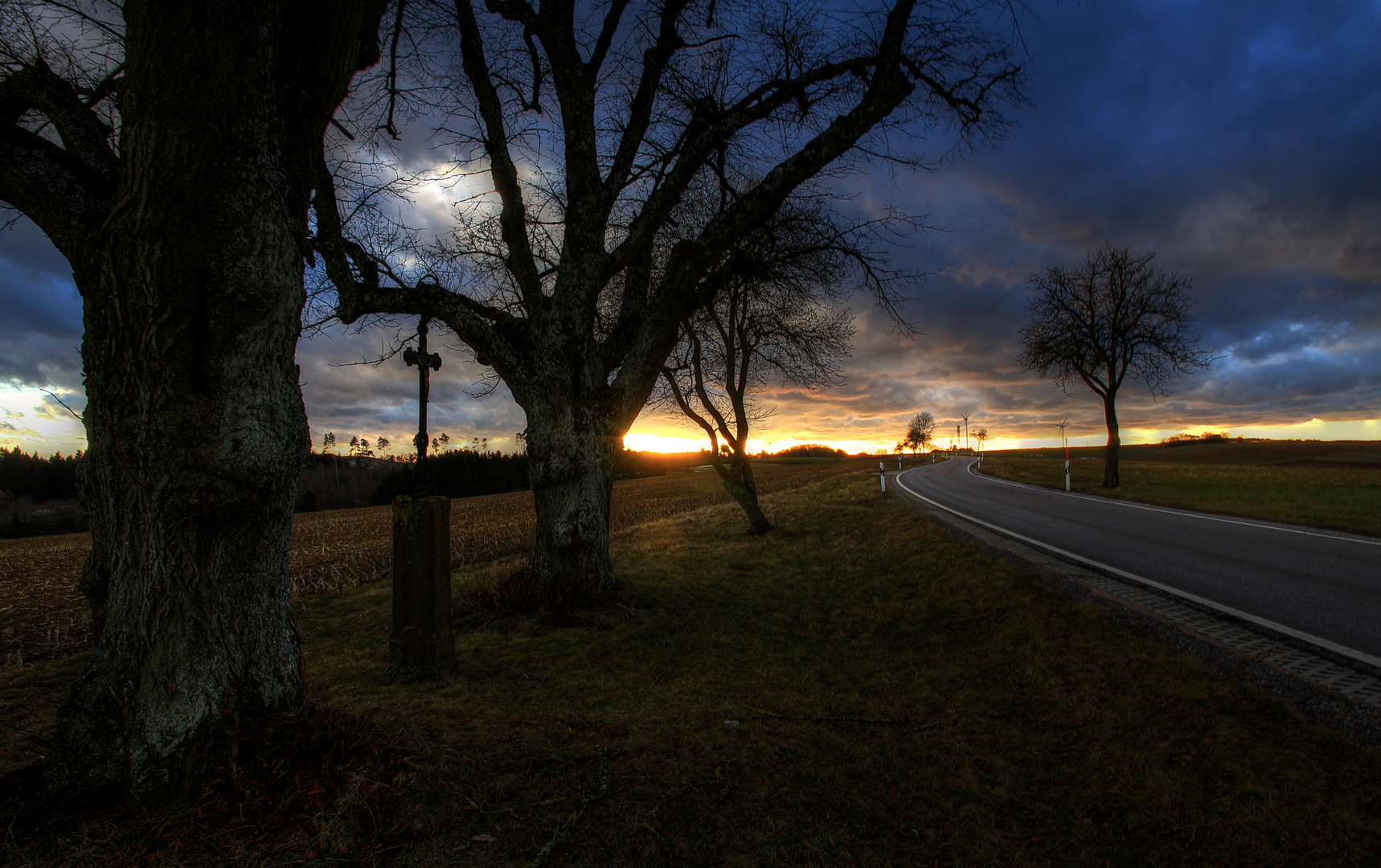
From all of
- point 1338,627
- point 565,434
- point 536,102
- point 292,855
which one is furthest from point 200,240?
point 1338,627

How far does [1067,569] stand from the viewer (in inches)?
283

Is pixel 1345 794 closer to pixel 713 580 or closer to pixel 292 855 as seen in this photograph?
pixel 292 855

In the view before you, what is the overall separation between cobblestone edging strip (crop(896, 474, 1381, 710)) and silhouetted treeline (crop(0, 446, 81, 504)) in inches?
2442

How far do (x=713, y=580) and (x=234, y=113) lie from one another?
24.8 feet

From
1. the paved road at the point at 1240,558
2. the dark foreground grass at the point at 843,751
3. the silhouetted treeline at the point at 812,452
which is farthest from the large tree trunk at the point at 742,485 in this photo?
the silhouetted treeline at the point at 812,452

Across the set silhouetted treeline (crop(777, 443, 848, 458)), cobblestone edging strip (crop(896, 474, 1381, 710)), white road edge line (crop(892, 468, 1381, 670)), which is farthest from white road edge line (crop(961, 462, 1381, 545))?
silhouetted treeline (crop(777, 443, 848, 458))

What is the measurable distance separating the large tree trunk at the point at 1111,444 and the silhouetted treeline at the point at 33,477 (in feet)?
213

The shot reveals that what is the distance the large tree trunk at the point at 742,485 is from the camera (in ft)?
41.9

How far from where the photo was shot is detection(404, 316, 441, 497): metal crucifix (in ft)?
16.2

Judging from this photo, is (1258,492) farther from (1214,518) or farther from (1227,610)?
(1227,610)

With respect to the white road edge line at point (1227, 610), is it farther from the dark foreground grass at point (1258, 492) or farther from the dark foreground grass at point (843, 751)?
the dark foreground grass at point (1258, 492)

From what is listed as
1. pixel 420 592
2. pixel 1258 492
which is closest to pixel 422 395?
pixel 420 592

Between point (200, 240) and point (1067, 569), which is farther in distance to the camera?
point (1067, 569)

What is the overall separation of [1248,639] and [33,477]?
69.2 m
